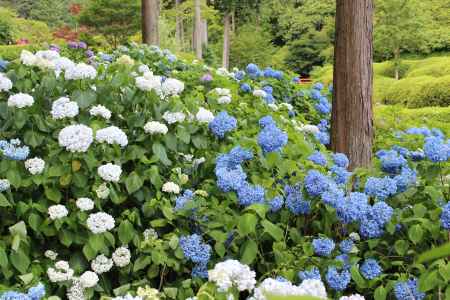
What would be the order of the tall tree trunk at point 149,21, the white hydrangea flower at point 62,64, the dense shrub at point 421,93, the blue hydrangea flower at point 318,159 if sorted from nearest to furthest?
the blue hydrangea flower at point 318,159 → the white hydrangea flower at point 62,64 → the tall tree trunk at point 149,21 → the dense shrub at point 421,93

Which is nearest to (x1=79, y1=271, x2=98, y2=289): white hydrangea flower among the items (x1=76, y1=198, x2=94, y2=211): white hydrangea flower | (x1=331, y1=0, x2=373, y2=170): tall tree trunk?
(x1=76, y1=198, x2=94, y2=211): white hydrangea flower

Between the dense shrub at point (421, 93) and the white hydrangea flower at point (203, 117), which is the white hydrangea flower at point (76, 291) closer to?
the white hydrangea flower at point (203, 117)

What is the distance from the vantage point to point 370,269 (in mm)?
2016

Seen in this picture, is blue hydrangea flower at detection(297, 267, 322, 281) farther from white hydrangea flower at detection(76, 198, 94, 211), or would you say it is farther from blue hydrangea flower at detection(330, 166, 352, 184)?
white hydrangea flower at detection(76, 198, 94, 211)

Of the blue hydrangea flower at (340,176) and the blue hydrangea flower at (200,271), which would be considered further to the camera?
the blue hydrangea flower at (340,176)

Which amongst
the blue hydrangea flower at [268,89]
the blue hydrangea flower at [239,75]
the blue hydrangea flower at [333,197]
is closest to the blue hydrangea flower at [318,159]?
the blue hydrangea flower at [333,197]

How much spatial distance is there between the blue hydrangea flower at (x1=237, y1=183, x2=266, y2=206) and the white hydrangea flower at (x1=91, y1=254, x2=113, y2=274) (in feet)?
1.91

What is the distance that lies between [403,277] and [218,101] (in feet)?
5.77

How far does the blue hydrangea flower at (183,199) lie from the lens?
2.27m

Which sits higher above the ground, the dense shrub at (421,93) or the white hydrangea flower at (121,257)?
the white hydrangea flower at (121,257)

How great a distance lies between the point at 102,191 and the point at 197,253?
480mm

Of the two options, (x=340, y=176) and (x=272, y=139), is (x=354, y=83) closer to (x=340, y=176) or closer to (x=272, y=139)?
(x=340, y=176)

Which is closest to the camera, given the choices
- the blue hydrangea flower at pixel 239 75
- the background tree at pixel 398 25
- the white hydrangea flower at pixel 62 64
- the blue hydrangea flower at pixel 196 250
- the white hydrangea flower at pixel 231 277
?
the white hydrangea flower at pixel 231 277

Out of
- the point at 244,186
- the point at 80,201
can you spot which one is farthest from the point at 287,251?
the point at 80,201
